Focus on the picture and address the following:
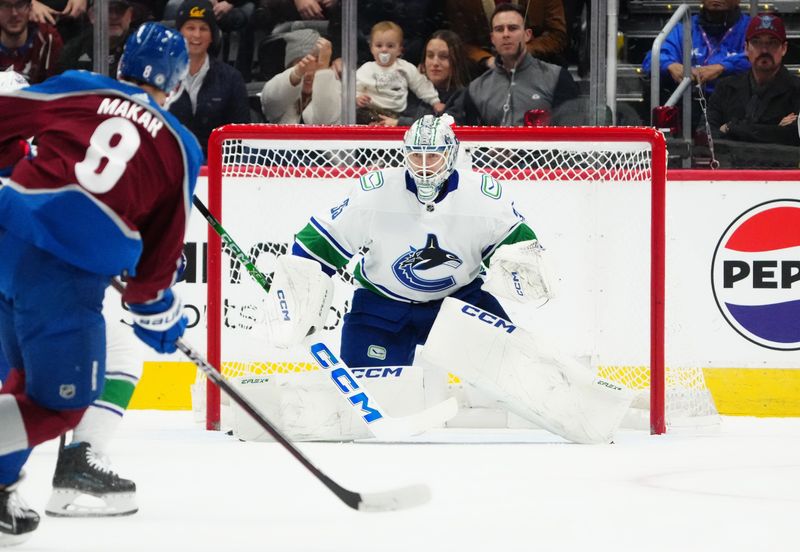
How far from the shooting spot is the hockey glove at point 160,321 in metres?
2.46

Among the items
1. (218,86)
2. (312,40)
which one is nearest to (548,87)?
(312,40)

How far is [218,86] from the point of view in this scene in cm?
485

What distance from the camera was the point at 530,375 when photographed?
3803 millimetres

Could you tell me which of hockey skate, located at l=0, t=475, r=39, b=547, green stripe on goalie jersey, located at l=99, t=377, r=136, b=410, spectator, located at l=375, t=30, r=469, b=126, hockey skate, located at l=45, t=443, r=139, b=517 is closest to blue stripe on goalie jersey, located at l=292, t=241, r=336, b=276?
spectator, located at l=375, t=30, r=469, b=126

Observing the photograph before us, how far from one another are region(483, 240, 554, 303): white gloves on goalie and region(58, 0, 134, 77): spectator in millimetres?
1779

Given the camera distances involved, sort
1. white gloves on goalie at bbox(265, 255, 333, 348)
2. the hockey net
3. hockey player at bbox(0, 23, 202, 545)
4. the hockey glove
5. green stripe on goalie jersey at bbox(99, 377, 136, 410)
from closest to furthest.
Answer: hockey player at bbox(0, 23, 202, 545) → the hockey glove → green stripe on goalie jersey at bbox(99, 377, 136, 410) → white gloves on goalie at bbox(265, 255, 333, 348) → the hockey net

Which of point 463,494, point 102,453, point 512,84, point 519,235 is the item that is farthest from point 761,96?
point 102,453

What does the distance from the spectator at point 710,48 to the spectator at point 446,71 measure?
0.70 meters

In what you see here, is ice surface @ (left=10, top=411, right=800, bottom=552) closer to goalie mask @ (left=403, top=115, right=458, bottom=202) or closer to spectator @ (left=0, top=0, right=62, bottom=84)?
goalie mask @ (left=403, top=115, right=458, bottom=202)

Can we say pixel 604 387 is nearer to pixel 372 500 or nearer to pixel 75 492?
pixel 372 500

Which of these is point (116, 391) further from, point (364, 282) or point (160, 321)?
point (364, 282)

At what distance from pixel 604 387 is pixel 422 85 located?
1513mm

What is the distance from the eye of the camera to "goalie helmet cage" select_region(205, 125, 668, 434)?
13.4ft

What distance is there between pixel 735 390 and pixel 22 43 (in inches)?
113
